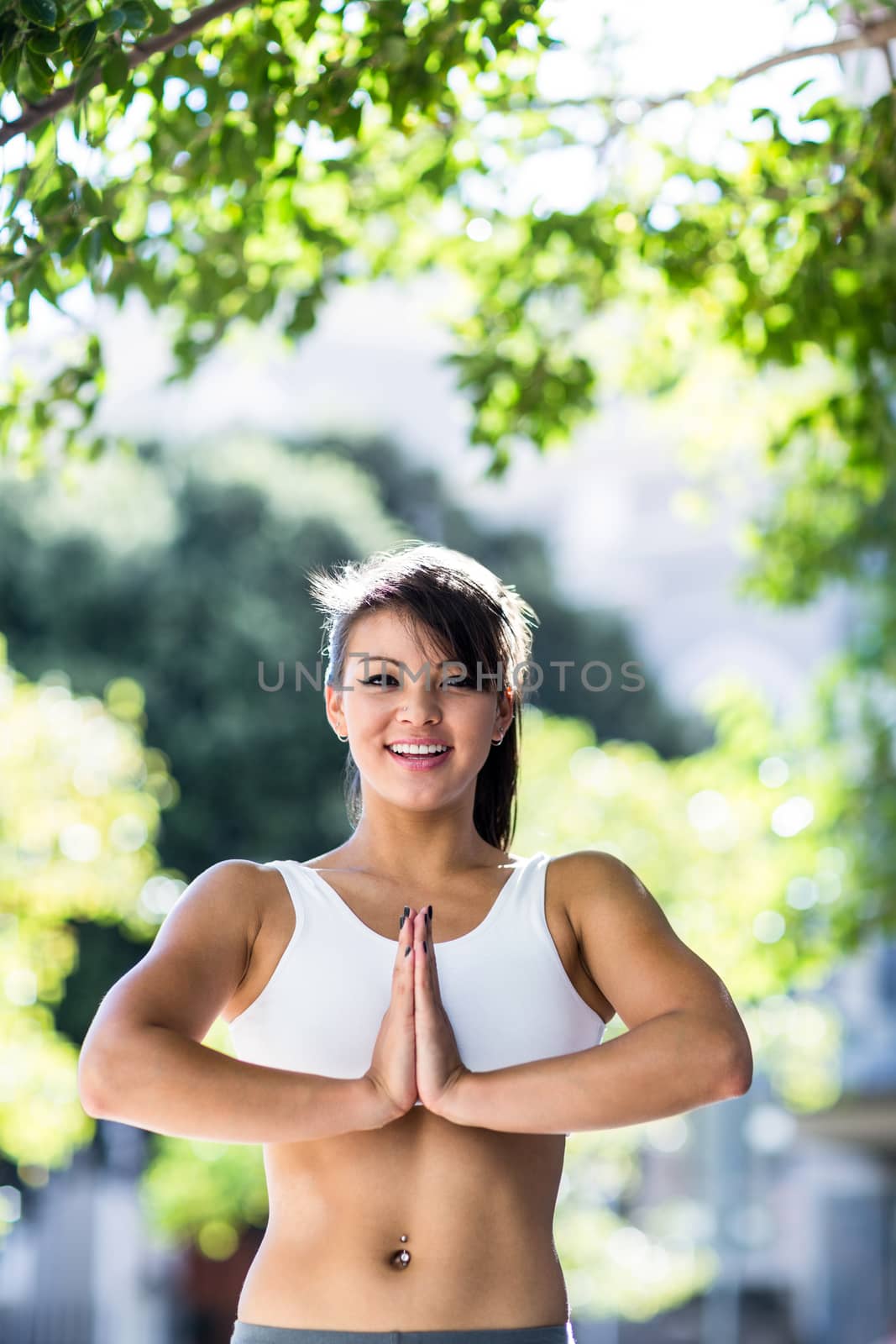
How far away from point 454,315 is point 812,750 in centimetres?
340

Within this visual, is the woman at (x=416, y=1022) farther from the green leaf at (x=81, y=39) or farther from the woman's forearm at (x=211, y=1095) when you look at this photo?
the green leaf at (x=81, y=39)

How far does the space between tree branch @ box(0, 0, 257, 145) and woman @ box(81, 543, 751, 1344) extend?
98 cm

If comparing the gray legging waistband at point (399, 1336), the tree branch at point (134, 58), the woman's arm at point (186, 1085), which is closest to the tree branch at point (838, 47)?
the tree branch at point (134, 58)

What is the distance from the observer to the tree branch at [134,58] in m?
2.57

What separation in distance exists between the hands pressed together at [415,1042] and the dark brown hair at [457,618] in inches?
16.7

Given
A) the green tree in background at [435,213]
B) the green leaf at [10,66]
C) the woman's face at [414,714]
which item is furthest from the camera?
the green tree in background at [435,213]

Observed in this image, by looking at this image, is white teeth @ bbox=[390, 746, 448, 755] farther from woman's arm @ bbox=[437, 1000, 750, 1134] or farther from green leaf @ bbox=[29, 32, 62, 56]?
green leaf @ bbox=[29, 32, 62, 56]

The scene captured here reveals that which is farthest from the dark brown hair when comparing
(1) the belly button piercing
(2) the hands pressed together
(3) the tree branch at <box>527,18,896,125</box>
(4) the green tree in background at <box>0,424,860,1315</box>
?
(4) the green tree in background at <box>0,424,860,1315</box>

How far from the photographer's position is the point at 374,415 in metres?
19.3

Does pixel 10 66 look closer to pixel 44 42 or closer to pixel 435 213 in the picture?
→ pixel 44 42

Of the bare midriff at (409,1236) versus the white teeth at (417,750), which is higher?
the white teeth at (417,750)

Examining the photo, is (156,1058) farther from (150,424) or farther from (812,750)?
(150,424)

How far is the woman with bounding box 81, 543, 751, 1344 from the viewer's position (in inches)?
72.6

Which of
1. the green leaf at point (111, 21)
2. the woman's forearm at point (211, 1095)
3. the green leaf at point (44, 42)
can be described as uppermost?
the green leaf at point (111, 21)
